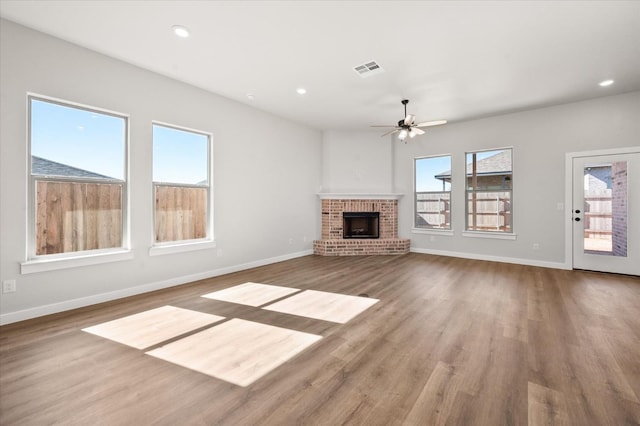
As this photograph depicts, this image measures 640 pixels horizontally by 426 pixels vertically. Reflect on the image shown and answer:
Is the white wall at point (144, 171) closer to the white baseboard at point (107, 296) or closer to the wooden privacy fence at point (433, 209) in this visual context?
the white baseboard at point (107, 296)

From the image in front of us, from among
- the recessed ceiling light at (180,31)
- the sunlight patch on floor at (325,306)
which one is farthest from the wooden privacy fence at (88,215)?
the sunlight patch on floor at (325,306)

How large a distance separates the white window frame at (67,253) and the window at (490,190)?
6.42 metres

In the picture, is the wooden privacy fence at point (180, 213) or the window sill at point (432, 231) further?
the window sill at point (432, 231)

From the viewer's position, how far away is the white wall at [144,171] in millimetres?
2895

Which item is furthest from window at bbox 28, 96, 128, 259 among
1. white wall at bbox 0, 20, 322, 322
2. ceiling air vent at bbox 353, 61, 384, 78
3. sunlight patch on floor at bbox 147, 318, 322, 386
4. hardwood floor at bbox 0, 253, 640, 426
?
ceiling air vent at bbox 353, 61, 384, 78

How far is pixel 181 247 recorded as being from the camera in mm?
4277

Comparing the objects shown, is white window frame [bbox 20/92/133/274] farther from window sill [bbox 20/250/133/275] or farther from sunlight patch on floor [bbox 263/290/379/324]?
sunlight patch on floor [bbox 263/290/379/324]

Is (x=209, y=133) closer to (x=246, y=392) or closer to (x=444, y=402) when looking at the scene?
(x=246, y=392)

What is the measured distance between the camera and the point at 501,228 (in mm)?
6062

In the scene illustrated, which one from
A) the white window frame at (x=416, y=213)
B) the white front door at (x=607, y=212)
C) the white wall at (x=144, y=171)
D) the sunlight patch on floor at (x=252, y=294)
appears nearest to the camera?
the white wall at (x=144, y=171)

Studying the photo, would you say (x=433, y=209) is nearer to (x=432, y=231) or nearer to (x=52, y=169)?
(x=432, y=231)

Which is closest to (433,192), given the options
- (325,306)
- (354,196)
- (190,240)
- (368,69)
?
(354,196)

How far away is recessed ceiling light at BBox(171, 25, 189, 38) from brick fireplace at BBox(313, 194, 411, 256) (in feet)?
14.8

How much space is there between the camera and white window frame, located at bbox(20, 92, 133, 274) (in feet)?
9.87
